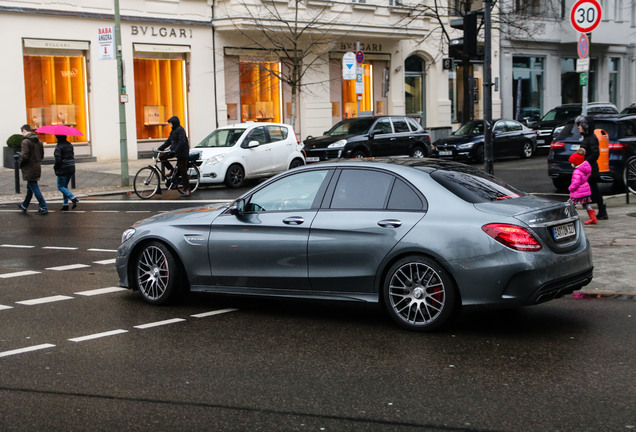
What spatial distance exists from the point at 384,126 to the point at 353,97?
10809mm

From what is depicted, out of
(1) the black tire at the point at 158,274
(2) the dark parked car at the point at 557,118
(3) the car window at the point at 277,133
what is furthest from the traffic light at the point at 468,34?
(2) the dark parked car at the point at 557,118

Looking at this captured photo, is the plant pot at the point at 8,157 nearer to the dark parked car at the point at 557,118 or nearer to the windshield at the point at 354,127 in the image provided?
the windshield at the point at 354,127

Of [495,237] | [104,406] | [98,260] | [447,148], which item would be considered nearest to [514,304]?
[495,237]

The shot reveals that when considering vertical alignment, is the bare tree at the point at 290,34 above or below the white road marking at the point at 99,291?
above

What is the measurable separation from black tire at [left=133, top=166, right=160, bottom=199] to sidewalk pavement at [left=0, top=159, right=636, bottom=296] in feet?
4.44

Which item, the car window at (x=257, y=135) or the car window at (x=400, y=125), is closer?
the car window at (x=257, y=135)

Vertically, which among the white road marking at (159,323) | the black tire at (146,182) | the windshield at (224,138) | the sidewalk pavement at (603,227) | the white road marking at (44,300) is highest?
the windshield at (224,138)

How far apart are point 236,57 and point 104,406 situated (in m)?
28.7

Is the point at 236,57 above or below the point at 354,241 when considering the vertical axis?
above

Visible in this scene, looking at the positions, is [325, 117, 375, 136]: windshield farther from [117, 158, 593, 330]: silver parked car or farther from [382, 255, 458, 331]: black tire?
[382, 255, 458, 331]: black tire

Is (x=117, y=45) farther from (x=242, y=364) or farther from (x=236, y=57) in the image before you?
(x=242, y=364)

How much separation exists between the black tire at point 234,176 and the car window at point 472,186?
14.8 m

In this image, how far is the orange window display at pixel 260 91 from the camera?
111 ft

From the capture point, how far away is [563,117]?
35.0 m
